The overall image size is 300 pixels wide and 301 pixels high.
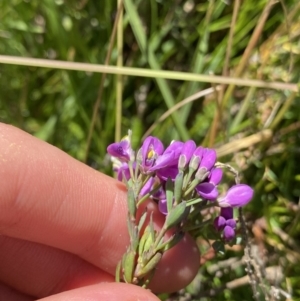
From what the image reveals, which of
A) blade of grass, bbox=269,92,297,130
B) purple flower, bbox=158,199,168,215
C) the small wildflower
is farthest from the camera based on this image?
blade of grass, bbox=269,92,297,130

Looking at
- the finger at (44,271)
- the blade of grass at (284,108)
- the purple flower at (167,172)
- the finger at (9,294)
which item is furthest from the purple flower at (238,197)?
the finger at (9,294)

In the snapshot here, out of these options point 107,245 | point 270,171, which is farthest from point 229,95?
point 107,245

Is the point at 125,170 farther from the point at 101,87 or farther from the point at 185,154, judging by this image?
the point at 101,87

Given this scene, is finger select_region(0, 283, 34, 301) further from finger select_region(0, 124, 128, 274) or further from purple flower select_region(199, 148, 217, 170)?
purple flower select_region(199, 148, 217, 170)

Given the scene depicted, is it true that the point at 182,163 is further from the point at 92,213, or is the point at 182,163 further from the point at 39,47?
the point at 39,47

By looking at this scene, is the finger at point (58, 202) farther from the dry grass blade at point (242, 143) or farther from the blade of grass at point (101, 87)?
the dry grass blade at point (242, 143)

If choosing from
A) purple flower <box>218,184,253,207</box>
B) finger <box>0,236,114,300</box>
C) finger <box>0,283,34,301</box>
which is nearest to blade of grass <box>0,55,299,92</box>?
purple flower <box>218,184,253,207</box>
